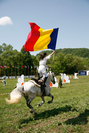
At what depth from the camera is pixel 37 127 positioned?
5.14 meters

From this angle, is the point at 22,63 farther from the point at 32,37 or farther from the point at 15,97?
the point at 15,97

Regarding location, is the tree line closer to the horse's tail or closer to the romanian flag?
the romanian flag

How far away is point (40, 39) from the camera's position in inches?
279

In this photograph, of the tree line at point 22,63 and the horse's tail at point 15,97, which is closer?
the horse's tail at point 15,97

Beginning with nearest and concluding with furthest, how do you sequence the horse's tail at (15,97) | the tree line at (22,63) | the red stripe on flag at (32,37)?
the horse's tail at (15,97) < the red stripe on flag at (32,37) < the tree line at (22,63)

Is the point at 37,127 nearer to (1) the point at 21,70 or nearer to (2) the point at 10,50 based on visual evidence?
(1) the point at 21,70

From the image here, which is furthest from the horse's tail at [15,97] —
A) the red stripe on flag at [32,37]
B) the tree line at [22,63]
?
the tree line at [22,63]

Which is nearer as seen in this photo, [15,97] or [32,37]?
[15,97]

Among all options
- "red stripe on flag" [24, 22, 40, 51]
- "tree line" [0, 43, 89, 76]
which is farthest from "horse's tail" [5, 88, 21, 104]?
"tree line" [0, 43, 89, 76]

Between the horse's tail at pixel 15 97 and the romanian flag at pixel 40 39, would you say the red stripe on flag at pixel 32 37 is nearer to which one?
the romanian flag at pixel 40 39

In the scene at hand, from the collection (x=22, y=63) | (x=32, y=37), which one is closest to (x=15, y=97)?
(x=32, y=37)

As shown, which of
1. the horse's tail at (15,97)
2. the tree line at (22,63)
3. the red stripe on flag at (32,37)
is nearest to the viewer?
the horse's tail at (15,97)

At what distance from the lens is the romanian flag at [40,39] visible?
690 centimetres

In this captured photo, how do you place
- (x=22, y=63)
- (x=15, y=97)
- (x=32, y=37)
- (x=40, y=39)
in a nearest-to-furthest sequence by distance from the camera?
(x=15, y=97) < (x=32, y=37) < (x=40, y=39) < (x=22, y=63)
